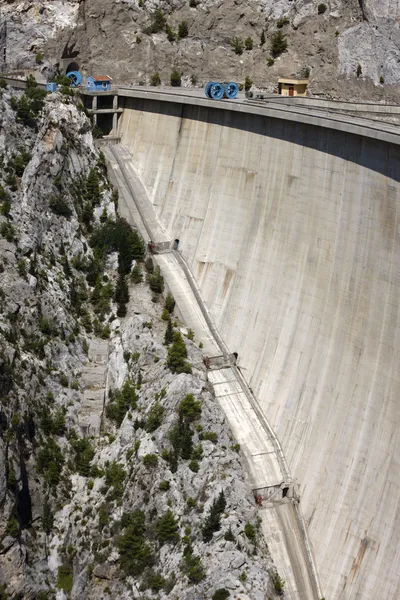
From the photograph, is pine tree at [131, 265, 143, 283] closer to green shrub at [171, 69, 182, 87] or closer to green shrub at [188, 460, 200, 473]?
green shrub at [188, 460, 200, 473]

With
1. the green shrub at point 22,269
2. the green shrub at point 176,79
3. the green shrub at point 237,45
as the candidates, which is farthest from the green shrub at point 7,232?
the green shrub at point 237,45

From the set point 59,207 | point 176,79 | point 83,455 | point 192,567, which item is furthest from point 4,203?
point 176,79

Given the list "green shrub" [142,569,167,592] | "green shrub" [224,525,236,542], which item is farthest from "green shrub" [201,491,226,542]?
"green shrub" [142,569,167,592]

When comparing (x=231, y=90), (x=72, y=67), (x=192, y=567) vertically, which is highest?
(x=231, y=90)

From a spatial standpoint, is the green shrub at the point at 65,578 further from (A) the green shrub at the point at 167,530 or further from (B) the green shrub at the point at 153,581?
(A) the green shrub at the point at 167,530

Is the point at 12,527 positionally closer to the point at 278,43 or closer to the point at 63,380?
the point at 63,380

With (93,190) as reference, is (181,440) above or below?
below

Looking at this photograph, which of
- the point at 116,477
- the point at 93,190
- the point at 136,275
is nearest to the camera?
the point at 116,477
